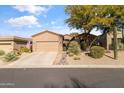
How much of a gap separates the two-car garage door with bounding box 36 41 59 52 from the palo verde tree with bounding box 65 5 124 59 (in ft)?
18.2

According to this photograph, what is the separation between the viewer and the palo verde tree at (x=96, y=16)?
31766mm

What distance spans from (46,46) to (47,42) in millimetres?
690

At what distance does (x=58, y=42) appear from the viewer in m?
39.3

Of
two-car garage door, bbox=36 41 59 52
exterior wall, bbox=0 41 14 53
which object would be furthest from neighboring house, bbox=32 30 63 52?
exterior wall, bbox=0 41 14 53

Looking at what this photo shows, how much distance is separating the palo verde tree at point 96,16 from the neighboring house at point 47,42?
5.07m

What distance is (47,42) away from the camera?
39.3 m

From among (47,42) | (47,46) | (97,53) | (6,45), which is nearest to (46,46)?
(47,46)

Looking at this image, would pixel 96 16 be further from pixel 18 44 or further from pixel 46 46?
pixel 18 44

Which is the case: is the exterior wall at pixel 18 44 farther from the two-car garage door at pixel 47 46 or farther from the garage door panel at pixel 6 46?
the two-car garage door at pixel 47 46

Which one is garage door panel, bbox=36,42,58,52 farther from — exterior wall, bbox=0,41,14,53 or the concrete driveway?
the concrete driveway

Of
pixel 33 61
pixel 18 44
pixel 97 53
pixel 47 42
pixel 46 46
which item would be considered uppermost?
pixel 47 42

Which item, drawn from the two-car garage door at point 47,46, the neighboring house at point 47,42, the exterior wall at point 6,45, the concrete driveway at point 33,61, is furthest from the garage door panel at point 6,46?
the concrete driveway at point 33,61
